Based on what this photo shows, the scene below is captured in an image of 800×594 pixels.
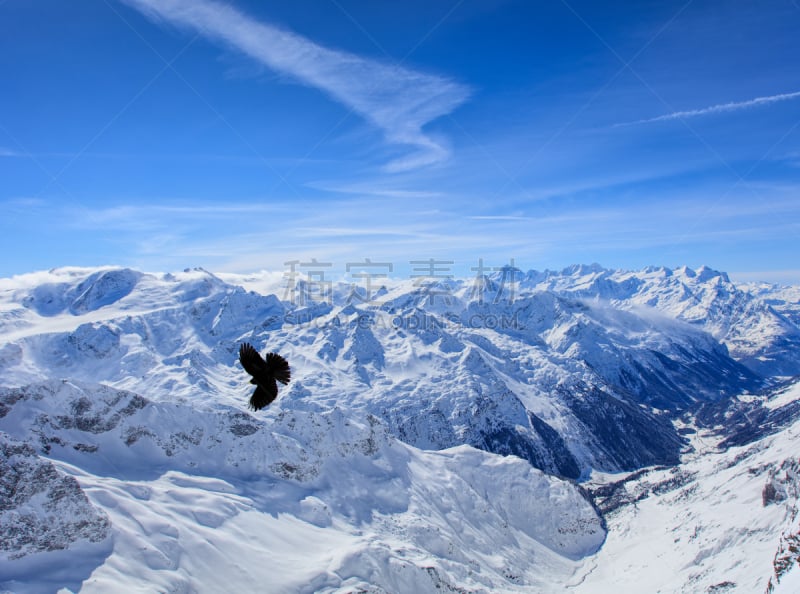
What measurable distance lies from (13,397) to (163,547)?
70.2m

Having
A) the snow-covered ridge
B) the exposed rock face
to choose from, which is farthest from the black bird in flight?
the exposed rock face

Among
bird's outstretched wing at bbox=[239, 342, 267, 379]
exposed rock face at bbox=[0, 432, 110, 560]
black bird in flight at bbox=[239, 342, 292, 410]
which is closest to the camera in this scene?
black bird in flight at bbox=[239, 342, 292, 410]

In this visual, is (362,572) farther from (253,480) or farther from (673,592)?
(673,592)

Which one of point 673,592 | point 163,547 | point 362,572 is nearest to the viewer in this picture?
point 163,547

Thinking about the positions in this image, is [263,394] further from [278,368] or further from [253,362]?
[253,362]

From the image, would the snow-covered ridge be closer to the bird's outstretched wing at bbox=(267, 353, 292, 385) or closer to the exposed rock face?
the exposed rock face

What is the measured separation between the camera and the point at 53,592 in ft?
341

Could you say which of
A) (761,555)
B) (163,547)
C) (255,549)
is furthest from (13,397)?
(761,555)

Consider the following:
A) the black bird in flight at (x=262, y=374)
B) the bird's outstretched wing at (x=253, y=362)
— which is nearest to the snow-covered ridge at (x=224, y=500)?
the black bird in flight at (x=262, y=374)

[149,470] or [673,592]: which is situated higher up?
[149,470]

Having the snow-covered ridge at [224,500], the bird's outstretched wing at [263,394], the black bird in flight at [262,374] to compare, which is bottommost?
the snow-covered ridge at [224,500]

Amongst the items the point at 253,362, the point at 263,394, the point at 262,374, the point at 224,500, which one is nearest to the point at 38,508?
the point at 224,500

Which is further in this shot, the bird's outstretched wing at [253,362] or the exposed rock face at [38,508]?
the exposed rock face at [38,508]

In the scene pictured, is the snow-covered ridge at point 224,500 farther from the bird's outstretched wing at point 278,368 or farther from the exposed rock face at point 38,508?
the bird's outstretched wing at point 278,368
